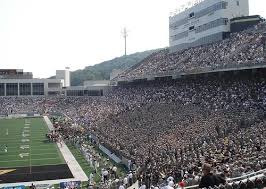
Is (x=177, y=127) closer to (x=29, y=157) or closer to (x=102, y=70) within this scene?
(x=29, y=157)

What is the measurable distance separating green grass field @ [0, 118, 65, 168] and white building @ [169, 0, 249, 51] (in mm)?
18227

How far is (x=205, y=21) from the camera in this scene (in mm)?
48719

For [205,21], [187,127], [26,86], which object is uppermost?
[205,21]

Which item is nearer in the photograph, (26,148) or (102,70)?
(26,148)

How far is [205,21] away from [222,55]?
9.33 m

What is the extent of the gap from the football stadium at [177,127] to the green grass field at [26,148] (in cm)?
7

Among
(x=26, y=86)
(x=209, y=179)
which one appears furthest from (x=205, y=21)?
(x=26, y=86)

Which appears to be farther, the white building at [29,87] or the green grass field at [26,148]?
the white building at [29,87]

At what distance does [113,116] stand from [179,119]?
1474cm

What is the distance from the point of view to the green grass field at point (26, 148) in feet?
107

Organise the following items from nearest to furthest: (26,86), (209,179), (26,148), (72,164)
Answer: (209,179)
(72,164)
(26,148)
(26,86)

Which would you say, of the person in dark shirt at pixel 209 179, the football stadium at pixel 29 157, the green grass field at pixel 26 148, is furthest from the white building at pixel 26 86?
the person in dark shirt at pixel 209 179

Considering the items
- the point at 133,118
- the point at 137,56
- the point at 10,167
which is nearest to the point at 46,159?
the point at 10,167

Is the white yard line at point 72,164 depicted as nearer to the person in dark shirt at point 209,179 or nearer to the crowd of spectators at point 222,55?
the crowd of spectators at point 222,55
